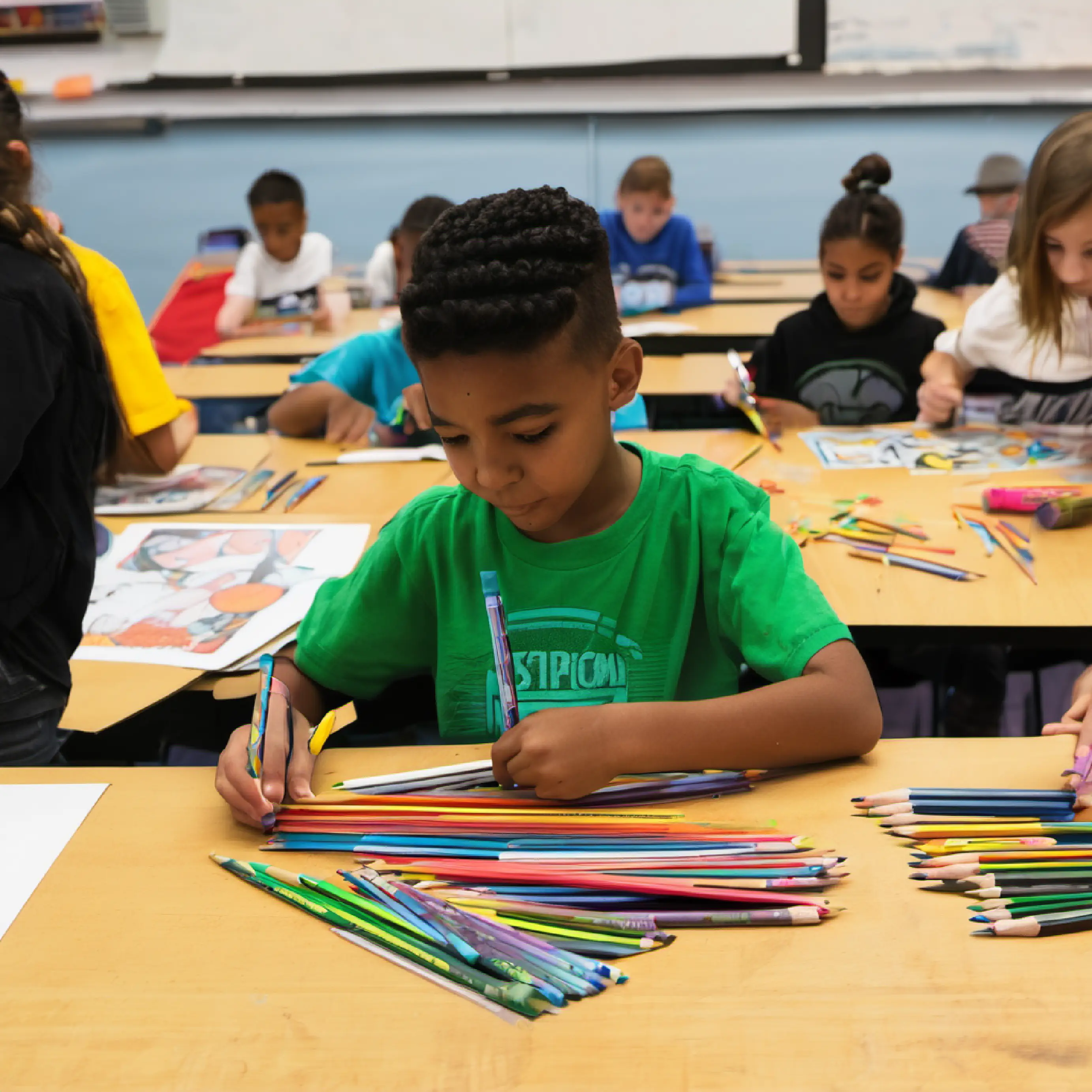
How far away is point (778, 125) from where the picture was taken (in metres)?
5.14

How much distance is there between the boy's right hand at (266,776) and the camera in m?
0.88

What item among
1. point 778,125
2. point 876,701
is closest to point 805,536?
point 876,701

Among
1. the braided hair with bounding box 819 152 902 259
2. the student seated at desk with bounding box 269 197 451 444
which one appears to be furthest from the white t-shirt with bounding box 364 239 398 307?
the braided hair with bounding box 819 152 902 259

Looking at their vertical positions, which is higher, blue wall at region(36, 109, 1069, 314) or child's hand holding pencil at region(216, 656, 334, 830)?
blue wall at region(36, 109, 1069, 314)

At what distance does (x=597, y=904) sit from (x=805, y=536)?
106 centimetres

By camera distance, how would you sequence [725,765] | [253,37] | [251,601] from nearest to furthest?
1. [725,765]
2. [251,601]
3. [253,37]

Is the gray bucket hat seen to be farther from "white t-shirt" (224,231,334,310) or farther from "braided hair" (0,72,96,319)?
"braided hair" (0,72,96,319)

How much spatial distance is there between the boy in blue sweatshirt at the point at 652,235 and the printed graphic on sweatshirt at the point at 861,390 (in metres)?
1.58

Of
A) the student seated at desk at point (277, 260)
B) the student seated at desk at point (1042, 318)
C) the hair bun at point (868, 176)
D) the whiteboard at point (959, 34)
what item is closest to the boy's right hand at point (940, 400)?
the student seated at desk at point (1042, 318)

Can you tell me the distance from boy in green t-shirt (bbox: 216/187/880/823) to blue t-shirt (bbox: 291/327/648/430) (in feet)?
4.65

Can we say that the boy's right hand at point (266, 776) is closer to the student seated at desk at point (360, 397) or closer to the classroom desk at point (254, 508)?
the classroom desk at point (254, 508)

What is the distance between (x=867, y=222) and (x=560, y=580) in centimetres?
186

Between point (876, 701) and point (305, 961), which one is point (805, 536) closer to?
point (876, 701)

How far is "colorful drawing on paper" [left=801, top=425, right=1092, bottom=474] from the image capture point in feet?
6.72
